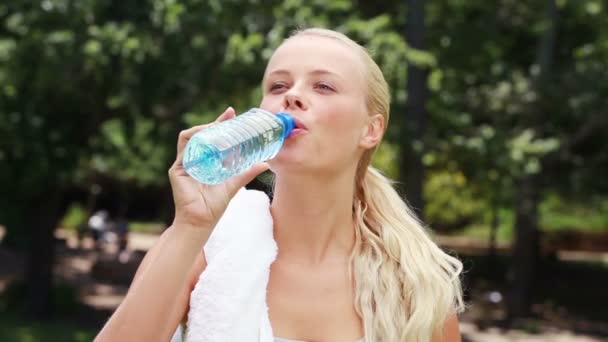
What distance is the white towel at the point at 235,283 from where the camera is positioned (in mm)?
1796

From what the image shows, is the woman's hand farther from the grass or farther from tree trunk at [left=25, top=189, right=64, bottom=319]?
tree trunk at [left=25, top=189, right=64, bottom=319]

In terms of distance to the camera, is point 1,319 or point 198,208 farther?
point 1,319

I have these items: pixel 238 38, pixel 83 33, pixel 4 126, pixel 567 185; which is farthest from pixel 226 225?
pixel 567 185

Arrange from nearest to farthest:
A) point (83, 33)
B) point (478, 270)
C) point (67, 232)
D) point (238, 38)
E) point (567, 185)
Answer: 1. point (238, 38)
2. point (83, 33)
3. point (567, 185)
4. point (478, 270)
5. point (67, 232)

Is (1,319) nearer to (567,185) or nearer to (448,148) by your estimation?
(448,148)

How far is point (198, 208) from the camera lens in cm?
165

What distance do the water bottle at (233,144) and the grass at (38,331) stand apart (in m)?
11.4

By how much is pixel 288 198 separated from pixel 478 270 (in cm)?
2169

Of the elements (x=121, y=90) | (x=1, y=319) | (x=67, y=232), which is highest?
(x=121, y=90)

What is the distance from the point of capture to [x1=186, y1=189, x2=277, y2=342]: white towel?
70.7 inches

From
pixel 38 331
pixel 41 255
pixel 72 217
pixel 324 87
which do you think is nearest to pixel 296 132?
pixel 324 87

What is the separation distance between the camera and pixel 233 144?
168 centimetres

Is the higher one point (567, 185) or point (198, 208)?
point (198, 208)

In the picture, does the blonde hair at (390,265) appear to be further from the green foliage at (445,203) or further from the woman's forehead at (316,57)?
the green foliage at (445,203)
